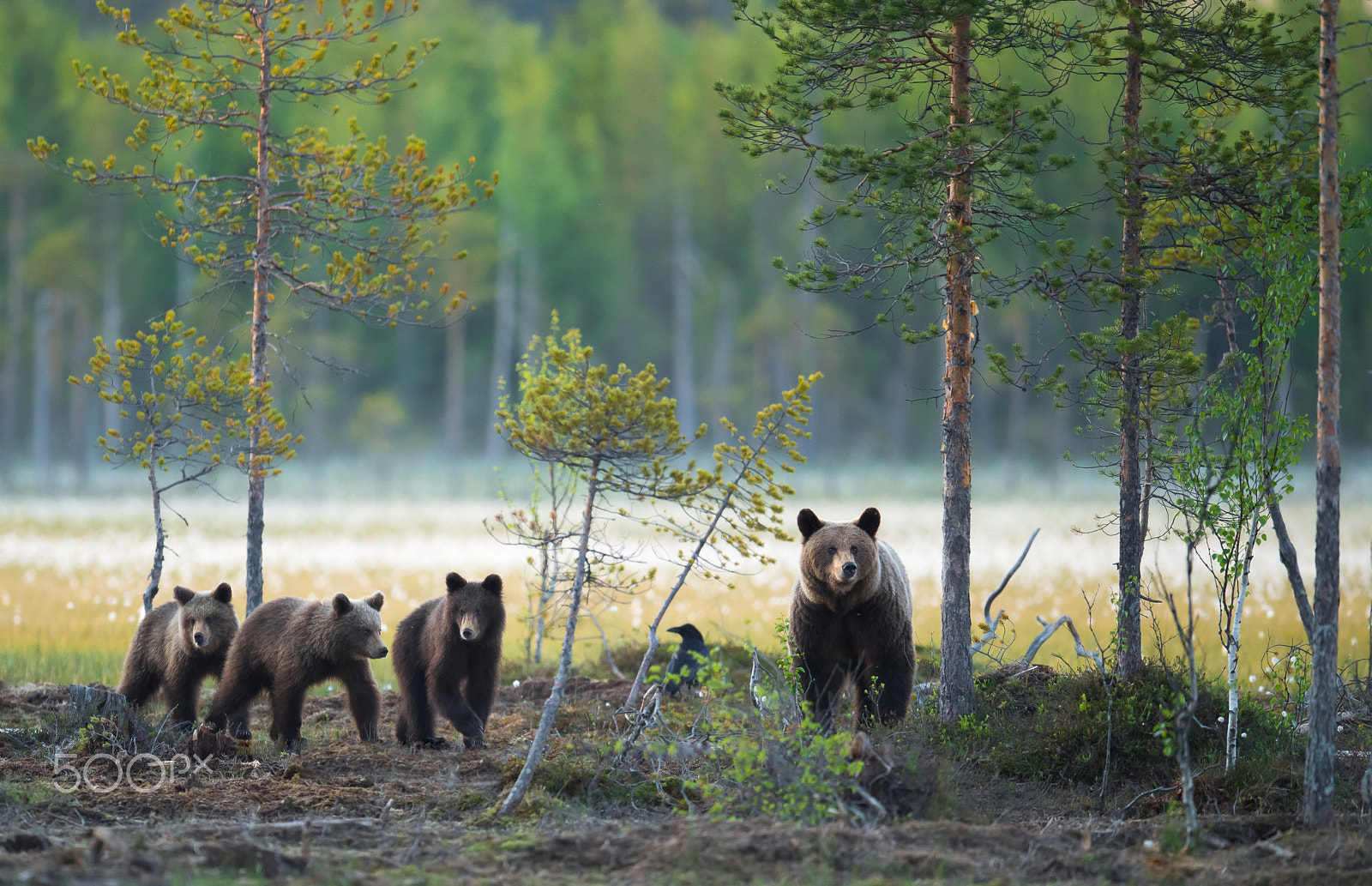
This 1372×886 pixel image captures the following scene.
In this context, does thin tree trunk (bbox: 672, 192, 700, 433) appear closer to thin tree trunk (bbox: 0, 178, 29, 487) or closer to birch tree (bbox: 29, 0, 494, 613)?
thin tree trunk (bbox: 0, 178, 29, 487)

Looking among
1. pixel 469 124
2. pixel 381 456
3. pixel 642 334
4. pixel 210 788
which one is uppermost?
pixel 469 124

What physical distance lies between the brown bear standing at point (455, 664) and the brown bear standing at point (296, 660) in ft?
1.31

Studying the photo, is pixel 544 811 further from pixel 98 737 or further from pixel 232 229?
pixel 232 229

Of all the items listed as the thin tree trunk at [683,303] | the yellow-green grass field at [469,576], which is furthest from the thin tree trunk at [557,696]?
the thin tree trunk at [683,303]

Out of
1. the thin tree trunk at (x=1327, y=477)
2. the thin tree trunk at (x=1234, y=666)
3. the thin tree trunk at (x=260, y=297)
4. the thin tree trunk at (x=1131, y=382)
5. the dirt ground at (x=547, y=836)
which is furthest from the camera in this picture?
the thin tree trunk at (x=260, y=297)

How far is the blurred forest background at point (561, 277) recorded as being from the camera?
1689 inches

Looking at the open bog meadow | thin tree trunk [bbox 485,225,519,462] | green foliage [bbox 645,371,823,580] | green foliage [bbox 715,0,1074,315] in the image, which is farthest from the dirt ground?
thin tree trunk [bbox 485,225,519,462]

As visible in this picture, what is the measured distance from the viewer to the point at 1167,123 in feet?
30.1

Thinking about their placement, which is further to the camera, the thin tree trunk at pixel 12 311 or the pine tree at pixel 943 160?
the thin tree trunk at pixel 12 311

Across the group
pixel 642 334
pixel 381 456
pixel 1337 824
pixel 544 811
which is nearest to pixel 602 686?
pixel 544 811

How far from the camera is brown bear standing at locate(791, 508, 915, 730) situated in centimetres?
934

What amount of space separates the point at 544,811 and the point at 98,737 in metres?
4.20

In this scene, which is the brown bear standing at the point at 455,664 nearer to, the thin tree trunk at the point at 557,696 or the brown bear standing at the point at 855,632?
the thin tree trunk at the point at 557,696

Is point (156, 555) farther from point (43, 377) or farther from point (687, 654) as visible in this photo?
point (43, 377)
